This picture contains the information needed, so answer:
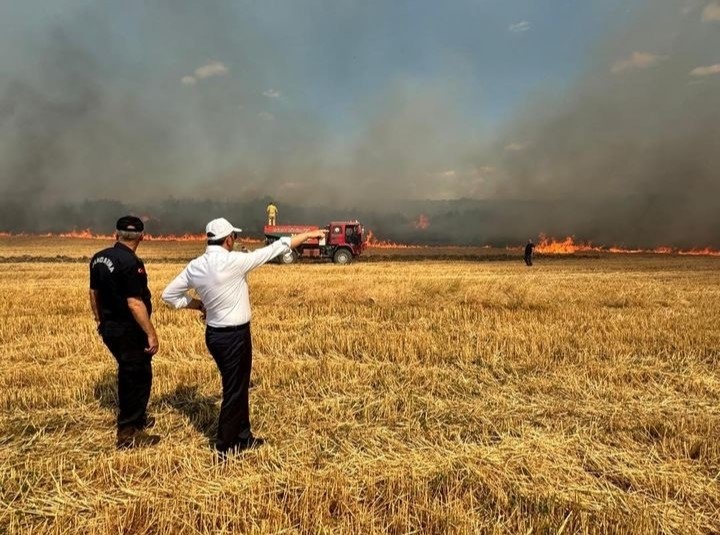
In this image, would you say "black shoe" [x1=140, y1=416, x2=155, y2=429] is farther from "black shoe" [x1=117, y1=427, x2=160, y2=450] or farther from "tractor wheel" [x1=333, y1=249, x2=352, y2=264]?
"tractor wheel" [x1=333, y1=249, x2=352, y2=264]

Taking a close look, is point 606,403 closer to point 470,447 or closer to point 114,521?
point 470,447

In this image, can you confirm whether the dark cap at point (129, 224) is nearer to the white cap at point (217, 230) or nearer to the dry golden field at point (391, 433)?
the white cap at point (217, 230)

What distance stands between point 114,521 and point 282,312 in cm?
964

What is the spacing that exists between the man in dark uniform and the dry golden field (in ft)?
1.08

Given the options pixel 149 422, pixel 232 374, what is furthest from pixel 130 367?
pixel 232 374

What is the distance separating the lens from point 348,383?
7.06 meters

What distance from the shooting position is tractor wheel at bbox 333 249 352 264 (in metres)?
32.4

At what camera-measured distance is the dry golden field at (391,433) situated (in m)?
3.74

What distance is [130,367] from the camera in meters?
4.97

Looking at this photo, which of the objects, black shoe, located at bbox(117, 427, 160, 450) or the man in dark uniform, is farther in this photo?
black shoe, located at bbox(117, 427, 160, 450)

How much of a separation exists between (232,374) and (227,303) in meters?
0.67

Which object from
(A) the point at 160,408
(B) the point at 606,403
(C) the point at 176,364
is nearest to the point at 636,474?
(B) the point at 606,403

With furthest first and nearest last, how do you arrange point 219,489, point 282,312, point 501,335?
point 282,312, point 501,335, point 219,489

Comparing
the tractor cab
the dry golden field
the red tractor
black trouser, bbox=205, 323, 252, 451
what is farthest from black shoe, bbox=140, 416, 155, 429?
the tractor cab
